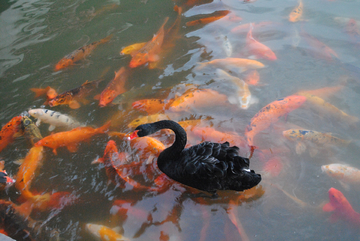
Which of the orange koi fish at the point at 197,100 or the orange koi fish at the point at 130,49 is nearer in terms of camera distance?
the orange koi fish at the point at 197,100

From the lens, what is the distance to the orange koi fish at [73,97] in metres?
4.61

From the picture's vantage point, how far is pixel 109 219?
9.85 feet

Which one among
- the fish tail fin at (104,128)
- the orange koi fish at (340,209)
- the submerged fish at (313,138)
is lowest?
the orange koi fish at (340,209)

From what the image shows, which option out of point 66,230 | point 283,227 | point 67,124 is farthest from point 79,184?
point 283,227

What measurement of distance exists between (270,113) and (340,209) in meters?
1.72

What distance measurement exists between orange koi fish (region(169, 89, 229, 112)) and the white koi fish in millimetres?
1984

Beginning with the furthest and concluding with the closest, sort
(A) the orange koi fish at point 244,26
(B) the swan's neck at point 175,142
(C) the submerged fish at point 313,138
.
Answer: (A) the orange koi fish at point 244,26, (C) the submerged fish at point 313,138, (B) the swan's neck at point 175,142

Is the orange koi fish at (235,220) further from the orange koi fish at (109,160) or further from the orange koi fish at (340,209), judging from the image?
the orange koi fish at (109,160)

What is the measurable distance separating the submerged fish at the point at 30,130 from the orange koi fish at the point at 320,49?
6.17 metres

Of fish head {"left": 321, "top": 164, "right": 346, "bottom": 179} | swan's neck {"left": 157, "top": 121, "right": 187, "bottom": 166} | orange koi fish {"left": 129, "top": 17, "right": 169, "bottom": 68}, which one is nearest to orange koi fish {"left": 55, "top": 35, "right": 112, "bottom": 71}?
orange koi fish {"left": 129, "top": 17, "right": 169, "bottom": 68}

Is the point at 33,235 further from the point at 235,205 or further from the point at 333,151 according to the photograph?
the point at 333,151

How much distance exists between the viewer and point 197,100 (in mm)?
4355

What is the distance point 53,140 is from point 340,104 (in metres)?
5.36

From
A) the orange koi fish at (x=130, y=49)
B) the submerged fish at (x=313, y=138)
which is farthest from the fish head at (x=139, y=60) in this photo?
the submerged fish at (x=313, y=138)
